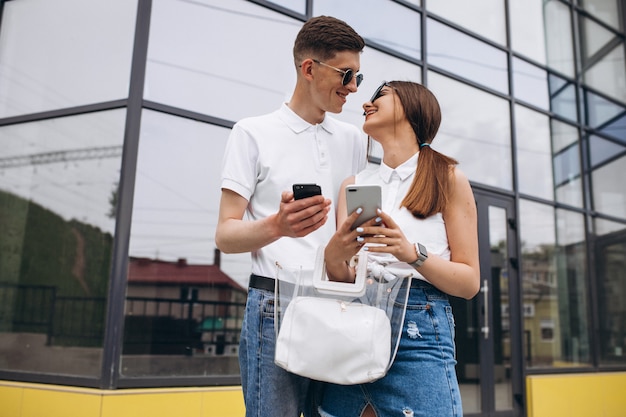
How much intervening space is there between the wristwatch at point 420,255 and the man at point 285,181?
0.84ft

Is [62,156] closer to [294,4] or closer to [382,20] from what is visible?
[294,4]

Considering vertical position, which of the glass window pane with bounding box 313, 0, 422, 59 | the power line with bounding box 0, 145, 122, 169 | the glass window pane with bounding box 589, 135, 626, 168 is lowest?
the power line with bounding box 0, 145, 122, 169

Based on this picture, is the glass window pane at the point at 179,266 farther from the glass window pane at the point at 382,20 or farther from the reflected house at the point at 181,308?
the glass window pane at the point at 382,20

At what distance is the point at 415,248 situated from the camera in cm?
156

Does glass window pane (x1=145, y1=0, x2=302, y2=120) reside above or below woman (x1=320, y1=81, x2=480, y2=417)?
above

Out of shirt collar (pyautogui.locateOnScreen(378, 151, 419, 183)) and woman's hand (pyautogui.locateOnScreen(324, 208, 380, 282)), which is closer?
woman's hand (pyautogui.locateOnScreen(324, 208, 380, 282))

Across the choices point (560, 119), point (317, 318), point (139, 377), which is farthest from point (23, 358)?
point (560, 119)

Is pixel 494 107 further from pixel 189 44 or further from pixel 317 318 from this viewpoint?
pixel 317 318

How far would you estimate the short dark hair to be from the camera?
200 cm

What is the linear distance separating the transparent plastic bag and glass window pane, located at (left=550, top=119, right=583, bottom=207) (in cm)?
707

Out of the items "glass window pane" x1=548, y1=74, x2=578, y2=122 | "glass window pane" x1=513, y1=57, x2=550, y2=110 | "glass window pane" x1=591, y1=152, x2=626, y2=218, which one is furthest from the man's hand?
"glass window pane" x1=591, y1=152, x2=626, y2=218

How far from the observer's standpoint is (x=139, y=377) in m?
4.31

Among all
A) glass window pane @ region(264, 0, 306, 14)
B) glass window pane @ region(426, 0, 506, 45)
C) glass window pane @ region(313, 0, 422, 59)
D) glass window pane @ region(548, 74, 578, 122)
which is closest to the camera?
glass window pane @ region(264, 0, 306, 14)

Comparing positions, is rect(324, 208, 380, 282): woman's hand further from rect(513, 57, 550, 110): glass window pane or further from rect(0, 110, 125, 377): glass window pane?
rect(513, 57, 550, 110): glass window pane
